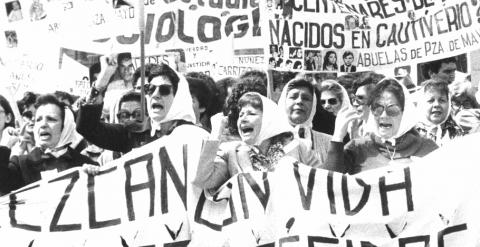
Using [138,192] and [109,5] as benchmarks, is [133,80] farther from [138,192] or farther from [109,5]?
[138,192]

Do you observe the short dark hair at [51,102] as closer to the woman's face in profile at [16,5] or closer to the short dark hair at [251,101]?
the short dark hair at [251,101]

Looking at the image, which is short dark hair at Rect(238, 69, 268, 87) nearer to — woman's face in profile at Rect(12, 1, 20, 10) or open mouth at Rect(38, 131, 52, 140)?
open mouth at Rect(38, 131, 52, 140)

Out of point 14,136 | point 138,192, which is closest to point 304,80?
point 138,192

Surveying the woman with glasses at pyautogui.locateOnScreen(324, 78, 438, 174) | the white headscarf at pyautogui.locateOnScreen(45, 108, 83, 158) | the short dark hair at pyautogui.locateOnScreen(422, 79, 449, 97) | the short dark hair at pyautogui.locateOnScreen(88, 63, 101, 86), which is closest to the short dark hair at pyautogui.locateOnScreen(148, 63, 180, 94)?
the white headscarf at pyautogui.locateOnScreen(45, 108, 83, 158)

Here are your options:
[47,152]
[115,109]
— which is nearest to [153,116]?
[47,152]

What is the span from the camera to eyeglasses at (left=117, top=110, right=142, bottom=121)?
27.4 feet

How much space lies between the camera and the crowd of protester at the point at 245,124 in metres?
7.32

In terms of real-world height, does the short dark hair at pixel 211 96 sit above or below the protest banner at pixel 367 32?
below

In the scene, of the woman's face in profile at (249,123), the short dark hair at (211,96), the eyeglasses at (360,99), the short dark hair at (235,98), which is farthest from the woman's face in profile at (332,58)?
Answer: the woman's face in profile at (249,123)

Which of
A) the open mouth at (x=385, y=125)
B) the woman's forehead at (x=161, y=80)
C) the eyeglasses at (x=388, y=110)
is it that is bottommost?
the open mouth at (x=385, y=125)

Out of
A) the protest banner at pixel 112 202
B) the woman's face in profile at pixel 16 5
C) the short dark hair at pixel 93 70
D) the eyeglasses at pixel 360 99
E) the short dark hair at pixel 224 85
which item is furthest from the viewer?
the woman's face in profile at pixel 16 5

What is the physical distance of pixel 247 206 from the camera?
275 inches

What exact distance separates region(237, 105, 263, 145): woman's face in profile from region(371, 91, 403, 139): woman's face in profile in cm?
72

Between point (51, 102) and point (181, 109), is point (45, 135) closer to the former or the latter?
point (51, 102)
